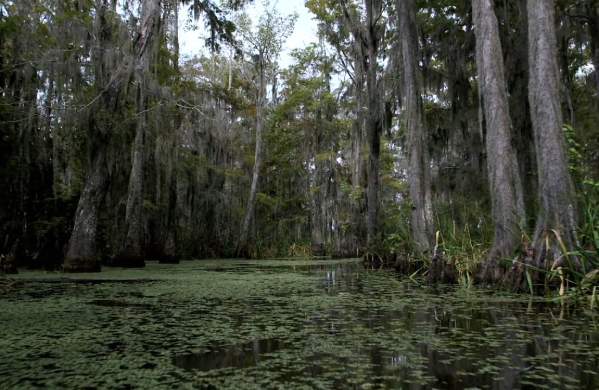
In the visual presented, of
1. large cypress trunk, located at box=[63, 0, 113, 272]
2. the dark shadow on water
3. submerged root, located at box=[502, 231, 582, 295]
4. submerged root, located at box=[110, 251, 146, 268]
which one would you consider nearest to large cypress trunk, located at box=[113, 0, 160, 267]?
submerged root, located at box=[110, 251, 146, 268]

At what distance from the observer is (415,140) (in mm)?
6898

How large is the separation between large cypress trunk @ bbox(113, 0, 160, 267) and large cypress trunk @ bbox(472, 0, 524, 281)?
17.7 ft

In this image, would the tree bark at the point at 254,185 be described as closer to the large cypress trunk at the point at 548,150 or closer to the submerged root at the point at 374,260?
the submerged root at the point at 374,260

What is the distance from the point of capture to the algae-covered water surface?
1598mm

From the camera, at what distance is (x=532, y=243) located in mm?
3928

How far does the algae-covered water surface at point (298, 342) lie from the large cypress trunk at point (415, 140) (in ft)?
8.93

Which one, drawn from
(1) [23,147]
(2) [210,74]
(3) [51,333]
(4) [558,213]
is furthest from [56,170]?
(2) [210,74]

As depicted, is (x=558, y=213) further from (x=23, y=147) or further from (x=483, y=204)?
(x=23, y=147)

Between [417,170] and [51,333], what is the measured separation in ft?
18.2

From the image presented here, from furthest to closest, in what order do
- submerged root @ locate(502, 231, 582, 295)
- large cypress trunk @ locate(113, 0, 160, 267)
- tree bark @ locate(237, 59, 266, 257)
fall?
1. tree bark @ locate(237, 59, 266, 257)
2. large cypress trunk @ locate(113, 0, 160, 267)
3. submerged root @ locate(502, 231, 582, 295)

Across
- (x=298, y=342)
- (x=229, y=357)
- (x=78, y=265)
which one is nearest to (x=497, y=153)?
(x=298, y=342)

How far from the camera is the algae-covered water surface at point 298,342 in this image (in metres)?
1.60

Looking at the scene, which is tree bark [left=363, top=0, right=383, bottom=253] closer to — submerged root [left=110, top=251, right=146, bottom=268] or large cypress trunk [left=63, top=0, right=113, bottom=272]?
submerged root [left=110, top=251, right=146, bottom=268]

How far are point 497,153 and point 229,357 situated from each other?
3.90m
